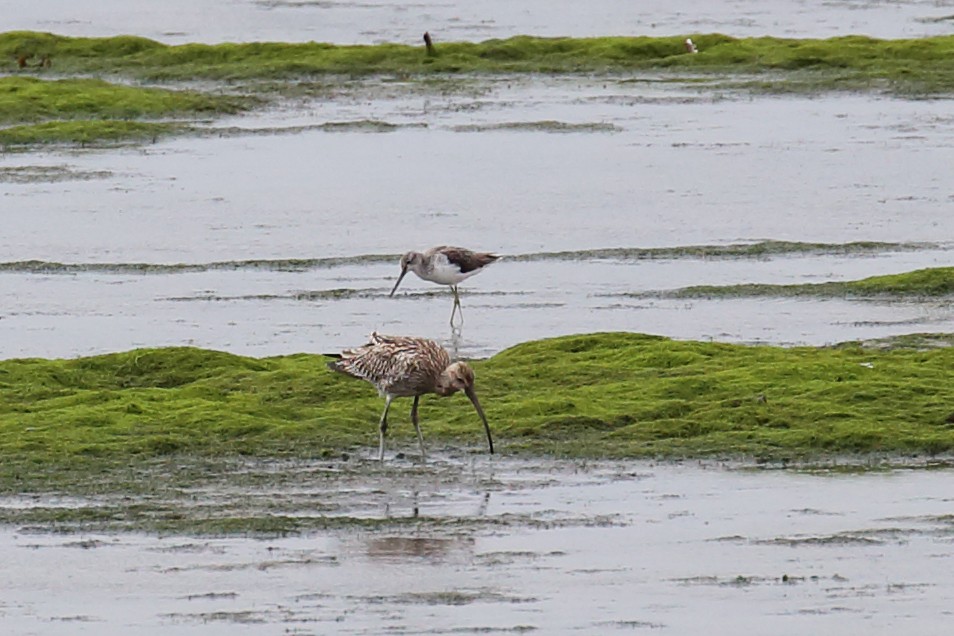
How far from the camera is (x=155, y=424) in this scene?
1466 cm

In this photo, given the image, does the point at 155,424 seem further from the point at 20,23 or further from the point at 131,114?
the point at 20,23

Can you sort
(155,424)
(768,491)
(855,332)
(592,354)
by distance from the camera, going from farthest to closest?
(855,332) < (592,354) < (155,424) < (768,491)

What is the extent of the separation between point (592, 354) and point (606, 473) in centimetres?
352

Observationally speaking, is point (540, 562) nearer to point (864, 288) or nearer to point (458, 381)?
point (458, 381)

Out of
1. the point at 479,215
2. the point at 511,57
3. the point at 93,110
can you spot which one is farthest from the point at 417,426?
the point at 511,57

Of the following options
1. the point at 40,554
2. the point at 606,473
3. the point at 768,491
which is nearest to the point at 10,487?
the point at 40,554

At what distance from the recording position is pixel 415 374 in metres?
14.0

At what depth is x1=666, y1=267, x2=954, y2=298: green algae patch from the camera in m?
20.1

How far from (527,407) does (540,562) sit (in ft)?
12.0

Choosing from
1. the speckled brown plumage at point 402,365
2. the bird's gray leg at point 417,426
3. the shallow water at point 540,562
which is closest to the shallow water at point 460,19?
the speckled brown plumage at point 402,365

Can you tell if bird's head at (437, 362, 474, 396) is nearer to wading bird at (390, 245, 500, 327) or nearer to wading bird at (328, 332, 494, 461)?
wading bird at (328, 332, 494, 461)

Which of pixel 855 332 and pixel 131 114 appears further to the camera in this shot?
pixel 131 114

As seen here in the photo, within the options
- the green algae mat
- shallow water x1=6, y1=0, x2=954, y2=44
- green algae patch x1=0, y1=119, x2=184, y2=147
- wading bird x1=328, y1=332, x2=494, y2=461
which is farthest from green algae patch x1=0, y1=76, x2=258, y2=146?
wading bird x1=328, y1=332, x2=494, y2=461

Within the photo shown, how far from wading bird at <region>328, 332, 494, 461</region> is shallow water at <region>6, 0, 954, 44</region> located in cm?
A: 3298
